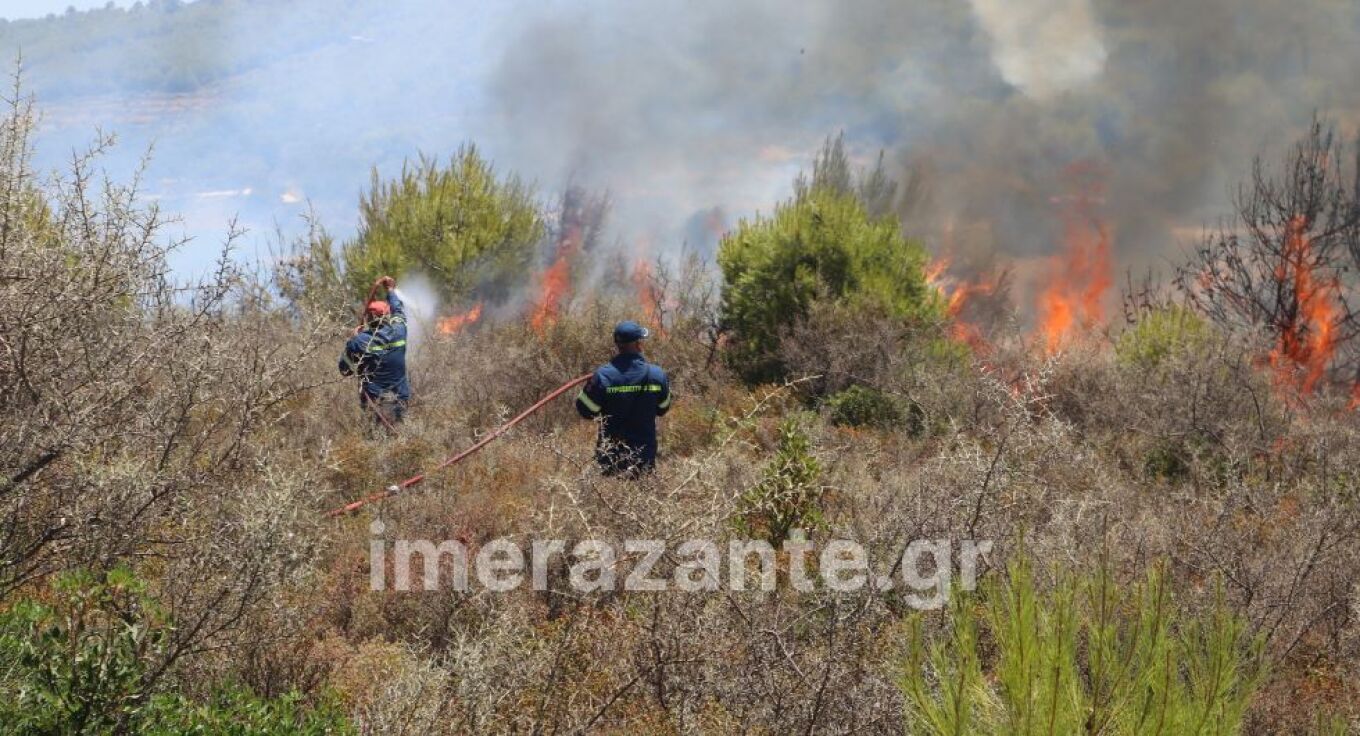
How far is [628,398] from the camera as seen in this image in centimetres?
631

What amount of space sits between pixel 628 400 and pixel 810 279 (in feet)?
20.0

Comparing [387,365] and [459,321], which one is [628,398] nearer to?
[387,365]

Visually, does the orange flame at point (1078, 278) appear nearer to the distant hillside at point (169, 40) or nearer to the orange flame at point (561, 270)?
the orange flame at point (561, 270)

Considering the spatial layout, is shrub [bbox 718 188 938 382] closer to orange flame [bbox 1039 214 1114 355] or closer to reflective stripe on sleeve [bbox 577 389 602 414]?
reflective stripe on sleeve [bbox 577 389 602 414]

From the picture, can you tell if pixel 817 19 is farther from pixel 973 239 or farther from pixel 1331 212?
pixel 1331 212

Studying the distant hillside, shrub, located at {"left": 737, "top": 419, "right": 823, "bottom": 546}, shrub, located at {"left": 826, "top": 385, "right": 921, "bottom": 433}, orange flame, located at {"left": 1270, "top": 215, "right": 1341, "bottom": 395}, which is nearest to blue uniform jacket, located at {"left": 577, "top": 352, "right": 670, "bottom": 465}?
shrub, located at {"left": 737, "top": 419, "right": 823, "bottom": 546}

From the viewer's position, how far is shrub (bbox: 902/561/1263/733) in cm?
242

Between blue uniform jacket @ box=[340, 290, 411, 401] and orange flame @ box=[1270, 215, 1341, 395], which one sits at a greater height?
blue uniform jacket @ box=[340, 290, 411, 401]

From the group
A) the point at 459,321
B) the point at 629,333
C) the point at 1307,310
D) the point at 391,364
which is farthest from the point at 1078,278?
the point at 629,333

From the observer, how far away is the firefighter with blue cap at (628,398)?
6.26m

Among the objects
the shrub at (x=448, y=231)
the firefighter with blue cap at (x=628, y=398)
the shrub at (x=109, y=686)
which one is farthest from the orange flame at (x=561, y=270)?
the shrub at (x=109, y=686)

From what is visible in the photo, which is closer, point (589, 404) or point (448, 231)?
point (589, 404)

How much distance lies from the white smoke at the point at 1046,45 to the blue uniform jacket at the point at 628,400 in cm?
1917

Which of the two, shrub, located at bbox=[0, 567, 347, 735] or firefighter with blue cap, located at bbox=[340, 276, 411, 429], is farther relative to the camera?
firefighter with blue cap, located at bbox=[340, 276, 411, 429]
